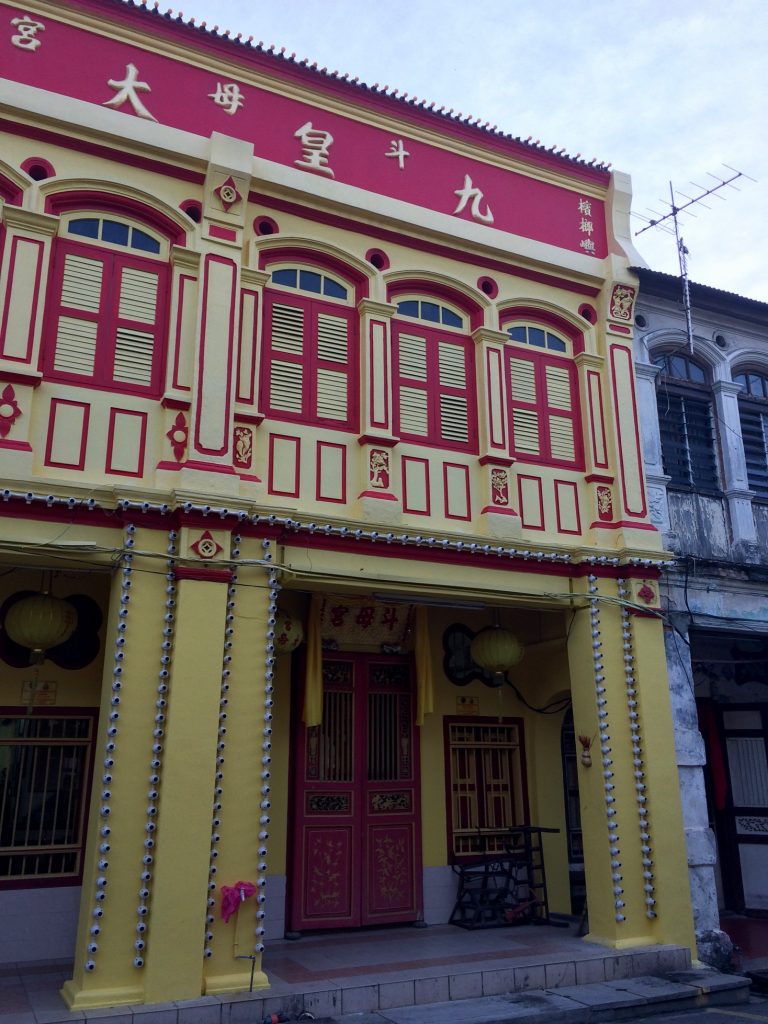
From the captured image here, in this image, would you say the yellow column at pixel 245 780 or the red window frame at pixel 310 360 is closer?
the yellow column at pixel 245 780

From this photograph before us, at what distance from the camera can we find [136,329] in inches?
315

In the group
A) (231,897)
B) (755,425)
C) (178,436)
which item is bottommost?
(231,897)

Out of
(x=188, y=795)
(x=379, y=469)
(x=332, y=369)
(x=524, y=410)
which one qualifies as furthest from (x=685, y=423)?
(x=188, y=795)

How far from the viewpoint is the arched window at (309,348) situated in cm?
853

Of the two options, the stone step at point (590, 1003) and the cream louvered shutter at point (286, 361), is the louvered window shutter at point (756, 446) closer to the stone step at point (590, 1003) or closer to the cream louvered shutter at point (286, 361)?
the stone step at point (590, 1003)

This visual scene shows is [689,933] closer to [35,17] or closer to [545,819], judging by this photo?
[545,819]

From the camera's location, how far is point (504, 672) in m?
10.2

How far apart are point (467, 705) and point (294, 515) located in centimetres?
A: 378

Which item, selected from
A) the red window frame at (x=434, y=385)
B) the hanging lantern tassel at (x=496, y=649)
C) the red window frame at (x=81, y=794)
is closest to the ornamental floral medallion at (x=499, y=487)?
the red window frame at (x=434, y=385)

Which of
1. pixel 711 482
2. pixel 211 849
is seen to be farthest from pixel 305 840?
pixel 711 482

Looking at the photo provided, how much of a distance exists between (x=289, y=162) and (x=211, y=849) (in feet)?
21.6

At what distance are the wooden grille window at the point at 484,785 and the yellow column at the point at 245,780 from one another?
3333 mm

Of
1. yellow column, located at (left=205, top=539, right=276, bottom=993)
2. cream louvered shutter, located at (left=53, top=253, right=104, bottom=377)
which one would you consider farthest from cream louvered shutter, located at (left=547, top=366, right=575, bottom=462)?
cream louvered shutter, located at (left=53, top=253, right=104, bottom=377)

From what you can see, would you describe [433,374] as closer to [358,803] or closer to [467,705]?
[467,705]
